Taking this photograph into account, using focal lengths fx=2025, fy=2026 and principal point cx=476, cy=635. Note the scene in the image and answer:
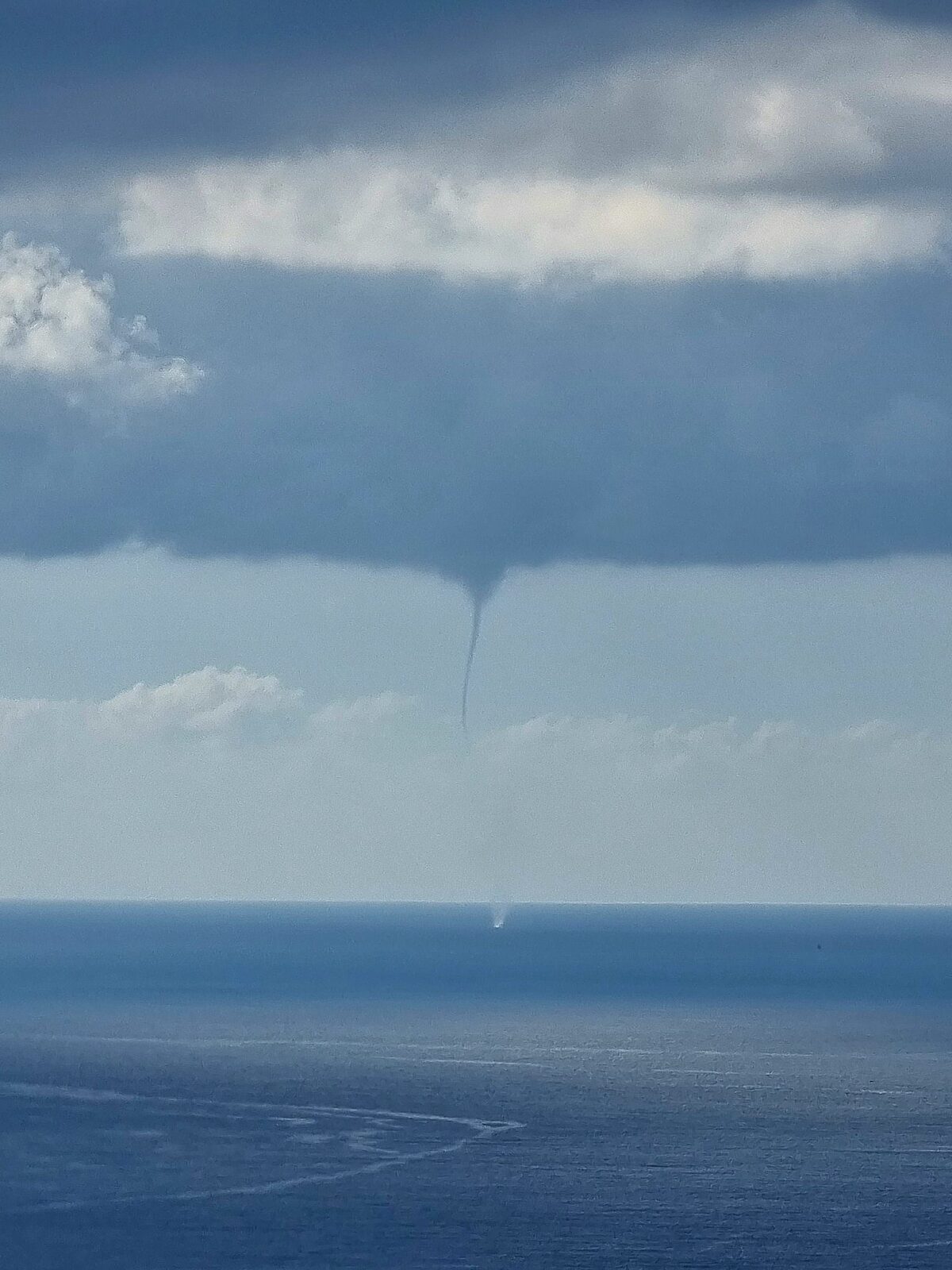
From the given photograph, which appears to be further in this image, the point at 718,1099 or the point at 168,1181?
the point at 718,1099

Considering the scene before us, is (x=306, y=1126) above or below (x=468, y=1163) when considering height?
above

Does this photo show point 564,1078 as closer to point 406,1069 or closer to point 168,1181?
point 406,1069

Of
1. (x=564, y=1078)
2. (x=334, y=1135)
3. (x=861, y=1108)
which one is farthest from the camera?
(x=564, y=1078)

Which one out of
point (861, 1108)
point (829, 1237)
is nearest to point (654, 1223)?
point (829, 1237)

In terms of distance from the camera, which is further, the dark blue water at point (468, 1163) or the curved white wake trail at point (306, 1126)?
the curved white wake trail at point (306, 1126)

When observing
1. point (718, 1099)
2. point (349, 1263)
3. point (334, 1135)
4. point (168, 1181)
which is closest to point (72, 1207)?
point (168, 1181)

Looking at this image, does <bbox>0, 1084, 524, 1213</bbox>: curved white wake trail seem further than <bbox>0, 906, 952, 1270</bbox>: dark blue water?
Yes

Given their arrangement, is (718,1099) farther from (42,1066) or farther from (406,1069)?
(42,1066)

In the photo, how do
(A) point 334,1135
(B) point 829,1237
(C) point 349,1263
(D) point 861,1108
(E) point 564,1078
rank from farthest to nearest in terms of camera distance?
(E) point 564,1078
(D) point 861,1108
(A) point 334,1135
(B) point 829,1237
(C) point 349,1263

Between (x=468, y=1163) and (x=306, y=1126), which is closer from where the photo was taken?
(x=468, y=1163)
